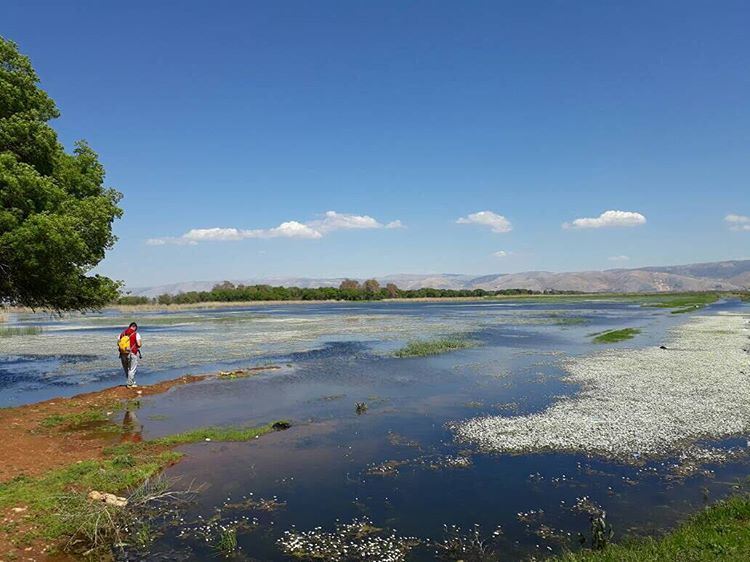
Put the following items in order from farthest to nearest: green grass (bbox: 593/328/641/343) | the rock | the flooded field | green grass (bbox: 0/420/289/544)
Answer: green grass (bbox: 593/328/641/343), the rock, green grass (bbox: 0/420/289/544), the flooded field

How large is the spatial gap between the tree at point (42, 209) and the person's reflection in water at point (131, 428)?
6.85m

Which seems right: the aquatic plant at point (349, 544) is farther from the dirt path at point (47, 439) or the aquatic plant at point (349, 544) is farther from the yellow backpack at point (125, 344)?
the yellow backpack at point (125, 344)

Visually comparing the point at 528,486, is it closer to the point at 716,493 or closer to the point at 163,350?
the point at 716,493

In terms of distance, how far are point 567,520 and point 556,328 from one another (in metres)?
60.6

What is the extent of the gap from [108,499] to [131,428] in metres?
9.27

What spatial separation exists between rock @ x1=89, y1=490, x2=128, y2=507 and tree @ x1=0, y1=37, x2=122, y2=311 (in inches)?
410

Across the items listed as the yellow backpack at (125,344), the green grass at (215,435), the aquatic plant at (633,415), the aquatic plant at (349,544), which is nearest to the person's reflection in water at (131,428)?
the green grass at (215,435)

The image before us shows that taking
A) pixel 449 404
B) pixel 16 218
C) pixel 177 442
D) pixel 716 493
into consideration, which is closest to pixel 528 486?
pixel 716 493

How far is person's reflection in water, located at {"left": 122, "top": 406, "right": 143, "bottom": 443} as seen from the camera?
20641 mm

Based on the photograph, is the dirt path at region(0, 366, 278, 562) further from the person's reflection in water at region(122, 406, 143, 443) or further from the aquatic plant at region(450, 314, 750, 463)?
the aquatic plant at region(450, 314, 750, 463)

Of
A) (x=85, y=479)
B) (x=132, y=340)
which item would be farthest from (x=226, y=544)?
(x=132, y=340)

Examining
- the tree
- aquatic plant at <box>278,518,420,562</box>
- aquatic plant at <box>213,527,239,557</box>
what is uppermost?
the tree

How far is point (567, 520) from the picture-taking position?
12961 mm

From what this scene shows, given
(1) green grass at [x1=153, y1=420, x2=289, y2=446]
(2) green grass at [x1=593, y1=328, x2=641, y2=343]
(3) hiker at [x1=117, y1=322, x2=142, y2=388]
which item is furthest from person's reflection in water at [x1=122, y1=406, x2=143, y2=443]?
(2) green grass at [x1=593, y1=328, x2=641, y2=343]
